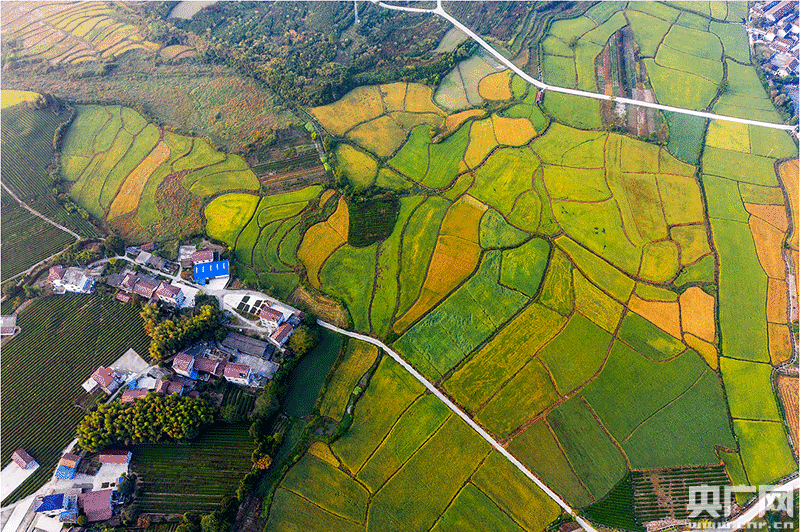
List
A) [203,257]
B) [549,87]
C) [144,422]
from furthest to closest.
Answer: [549,87], [203,257], [144,422]

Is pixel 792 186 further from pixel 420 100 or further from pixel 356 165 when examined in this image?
pixel 356 165

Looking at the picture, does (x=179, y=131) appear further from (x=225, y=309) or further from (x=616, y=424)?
(x=616, y=424)

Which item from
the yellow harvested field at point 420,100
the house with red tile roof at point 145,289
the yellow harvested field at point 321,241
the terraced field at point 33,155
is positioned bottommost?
the yellow harvested field at point 321,241

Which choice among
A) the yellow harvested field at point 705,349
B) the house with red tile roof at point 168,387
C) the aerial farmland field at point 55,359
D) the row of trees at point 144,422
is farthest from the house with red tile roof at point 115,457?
the yellow harvested field at point 705,349

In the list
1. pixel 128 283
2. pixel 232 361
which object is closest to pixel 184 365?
pixel 232 361

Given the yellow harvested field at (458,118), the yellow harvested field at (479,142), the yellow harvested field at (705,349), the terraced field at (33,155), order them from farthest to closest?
the yellow harvested field at (458,118), the yellow harvested field at (479,142), the terraced field at (33,155), the yellow harvested field at (705,349)

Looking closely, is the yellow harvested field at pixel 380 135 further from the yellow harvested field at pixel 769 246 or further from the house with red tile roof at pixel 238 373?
the yellow harvested field at pixel 769 246
